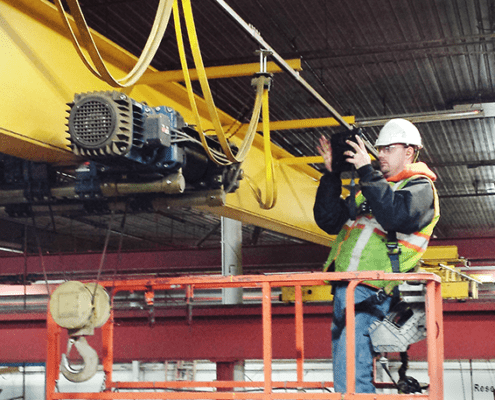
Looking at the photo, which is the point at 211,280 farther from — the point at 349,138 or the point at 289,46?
the point at 289,46

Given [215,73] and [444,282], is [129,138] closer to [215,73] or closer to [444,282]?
[215,73]

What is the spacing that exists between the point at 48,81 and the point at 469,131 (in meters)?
9.94

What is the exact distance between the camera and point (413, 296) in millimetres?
4148

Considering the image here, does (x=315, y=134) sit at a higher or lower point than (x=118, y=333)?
higher

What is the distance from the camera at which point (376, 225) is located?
4.09 meters

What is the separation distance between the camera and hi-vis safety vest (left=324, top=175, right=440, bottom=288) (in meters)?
3.99

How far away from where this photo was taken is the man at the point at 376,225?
3.81 meters

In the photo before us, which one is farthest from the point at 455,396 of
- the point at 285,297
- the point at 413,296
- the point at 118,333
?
the point at 413,296

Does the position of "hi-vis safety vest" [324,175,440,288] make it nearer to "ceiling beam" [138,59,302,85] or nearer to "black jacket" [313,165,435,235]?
"black jacket" [313,165,435,235]

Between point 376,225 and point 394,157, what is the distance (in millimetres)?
527

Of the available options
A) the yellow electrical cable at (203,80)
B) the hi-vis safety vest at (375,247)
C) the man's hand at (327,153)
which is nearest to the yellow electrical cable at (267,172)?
the yellow electrical cable at (203,80)

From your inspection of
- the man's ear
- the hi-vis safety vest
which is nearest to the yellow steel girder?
the hi-vis safety vest

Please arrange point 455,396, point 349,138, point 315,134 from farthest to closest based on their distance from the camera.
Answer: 1. point 455,396
2. point 315,134
3. point 349,138

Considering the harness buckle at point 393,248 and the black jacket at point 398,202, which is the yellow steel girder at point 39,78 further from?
the harness buckle at point 393,248
